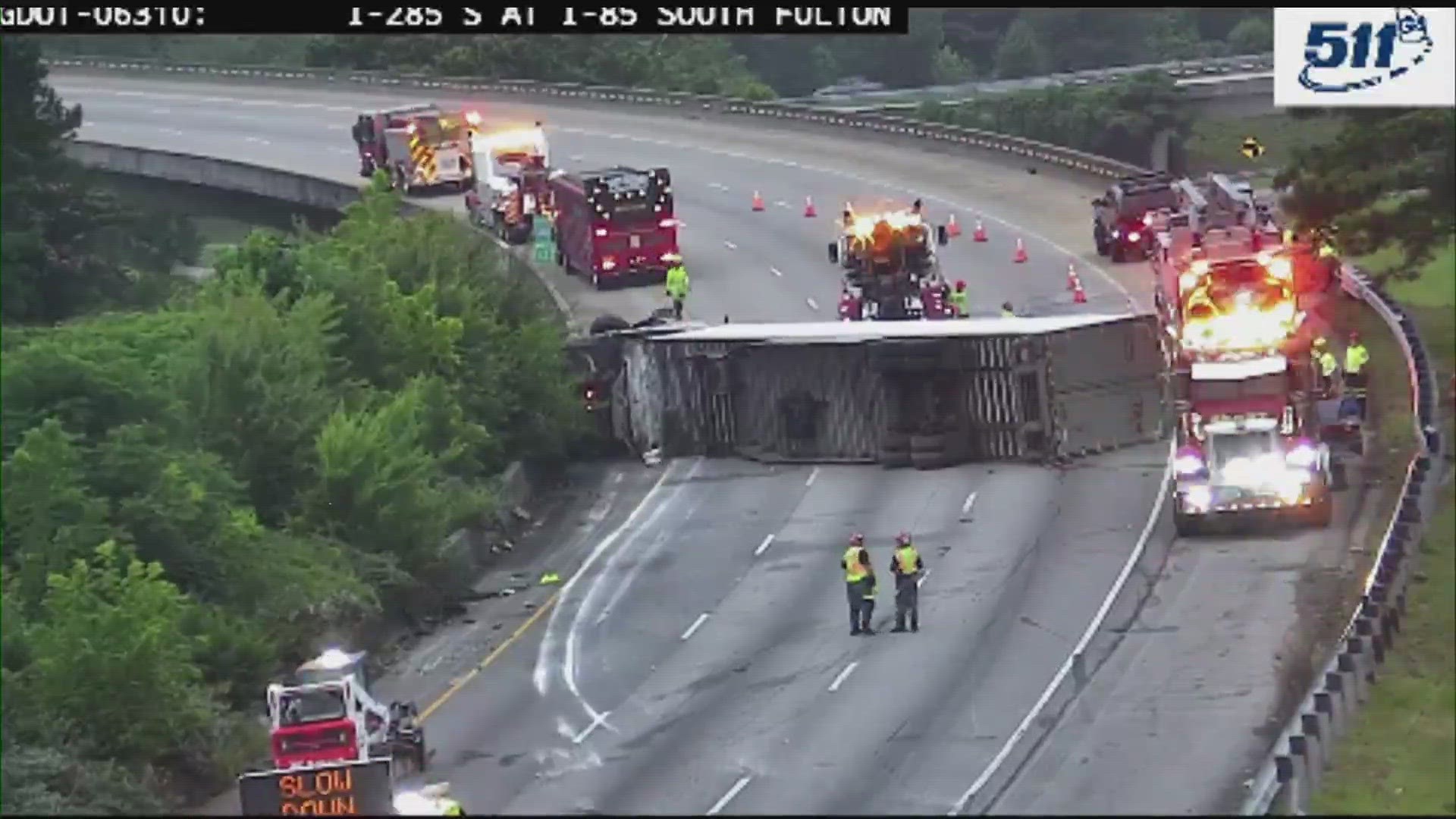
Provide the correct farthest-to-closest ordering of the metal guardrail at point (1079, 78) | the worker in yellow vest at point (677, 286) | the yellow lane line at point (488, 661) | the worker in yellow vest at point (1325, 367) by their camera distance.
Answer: the metal guardrail at point (1079, 78) → the worker in yellow vest at point (677, 286) → the worker in yellow vest at point (1325, 367) → the yellow lane line at point (488, 661)

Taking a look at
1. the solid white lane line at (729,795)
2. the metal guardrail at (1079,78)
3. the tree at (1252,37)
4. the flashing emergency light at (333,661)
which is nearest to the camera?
the solid white lane line at (729,795)

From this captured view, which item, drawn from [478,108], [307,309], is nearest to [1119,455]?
[307,309]

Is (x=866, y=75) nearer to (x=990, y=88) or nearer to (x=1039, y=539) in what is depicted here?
(x=990, y=88)

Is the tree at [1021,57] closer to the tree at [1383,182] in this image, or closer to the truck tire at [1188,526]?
the tree at [1383,182]

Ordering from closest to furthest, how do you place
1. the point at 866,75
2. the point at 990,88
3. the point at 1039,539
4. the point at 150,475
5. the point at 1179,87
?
the point at 150,475 → the point at 1039,539 → the point at 1179,87 → the point at 990,88 → the point at 866,75

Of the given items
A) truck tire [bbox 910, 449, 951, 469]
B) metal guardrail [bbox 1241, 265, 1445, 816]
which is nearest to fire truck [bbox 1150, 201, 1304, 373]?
metal guardrail [bbox 1241, 265, 1445, 816]

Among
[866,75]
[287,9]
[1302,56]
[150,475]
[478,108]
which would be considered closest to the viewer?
[287,9]

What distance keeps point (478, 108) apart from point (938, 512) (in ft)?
189

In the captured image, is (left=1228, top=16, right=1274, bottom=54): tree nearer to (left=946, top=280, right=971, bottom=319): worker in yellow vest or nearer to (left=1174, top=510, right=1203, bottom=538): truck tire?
(left=946, top=280, right=971, bottom=319): worker in yellow vest

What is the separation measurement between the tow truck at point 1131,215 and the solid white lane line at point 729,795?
125 feet

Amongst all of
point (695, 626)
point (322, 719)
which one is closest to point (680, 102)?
point (695, 626)

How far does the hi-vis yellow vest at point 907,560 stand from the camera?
41.0m

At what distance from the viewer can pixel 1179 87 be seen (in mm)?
114750

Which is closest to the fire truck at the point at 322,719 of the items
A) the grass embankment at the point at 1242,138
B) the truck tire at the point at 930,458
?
the truck tire at the point at 930,458
